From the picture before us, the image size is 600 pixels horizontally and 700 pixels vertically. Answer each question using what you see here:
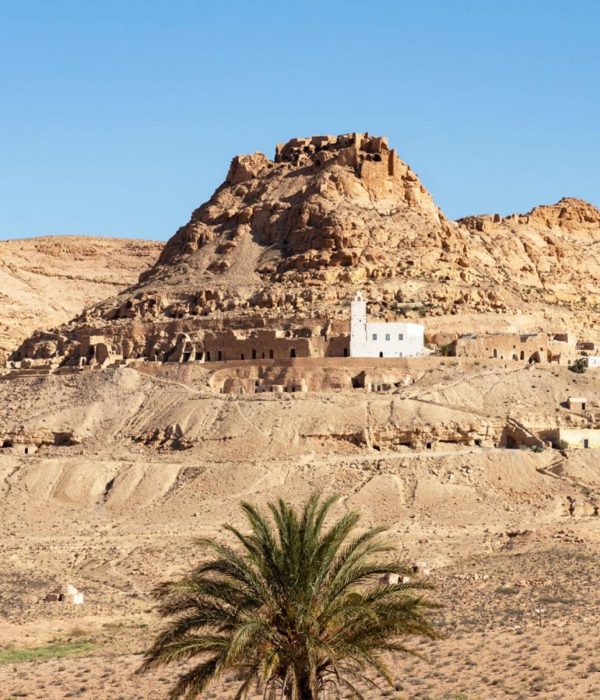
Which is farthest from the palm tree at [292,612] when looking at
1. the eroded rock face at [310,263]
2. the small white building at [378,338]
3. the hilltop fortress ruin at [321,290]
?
the eroded rock face at [310,263]

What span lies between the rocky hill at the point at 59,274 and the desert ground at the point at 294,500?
50.3m

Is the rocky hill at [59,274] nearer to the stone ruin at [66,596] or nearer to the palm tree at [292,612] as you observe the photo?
the stone ruin at [66,596]

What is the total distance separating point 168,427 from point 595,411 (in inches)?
714

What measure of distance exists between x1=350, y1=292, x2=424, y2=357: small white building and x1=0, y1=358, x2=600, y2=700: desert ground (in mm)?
2733

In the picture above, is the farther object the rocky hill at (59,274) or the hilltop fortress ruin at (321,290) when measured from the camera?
the rocky hill at (59,274)

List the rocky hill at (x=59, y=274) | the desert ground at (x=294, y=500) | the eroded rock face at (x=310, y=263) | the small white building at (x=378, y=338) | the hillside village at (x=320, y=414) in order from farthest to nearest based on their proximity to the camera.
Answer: the rocky hill at (x=59, y=274)
the eroded rock face at (x=310, y=263)
the small white building at (x=378, y=338)
the hillside village at (x=320, y=414)
the desert ground at (x=294, y=500)

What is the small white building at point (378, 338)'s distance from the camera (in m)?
64.1

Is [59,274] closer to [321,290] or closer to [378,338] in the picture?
[321,290]

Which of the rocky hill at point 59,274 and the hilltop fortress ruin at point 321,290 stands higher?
the rocky hill at point 59,274

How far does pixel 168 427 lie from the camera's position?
5906 cm

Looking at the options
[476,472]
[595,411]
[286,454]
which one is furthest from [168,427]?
[595,411]

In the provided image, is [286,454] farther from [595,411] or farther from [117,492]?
[595,411]

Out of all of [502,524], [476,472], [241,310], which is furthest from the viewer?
[241,310]

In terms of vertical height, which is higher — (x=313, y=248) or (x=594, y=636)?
(x=313, y=248)
